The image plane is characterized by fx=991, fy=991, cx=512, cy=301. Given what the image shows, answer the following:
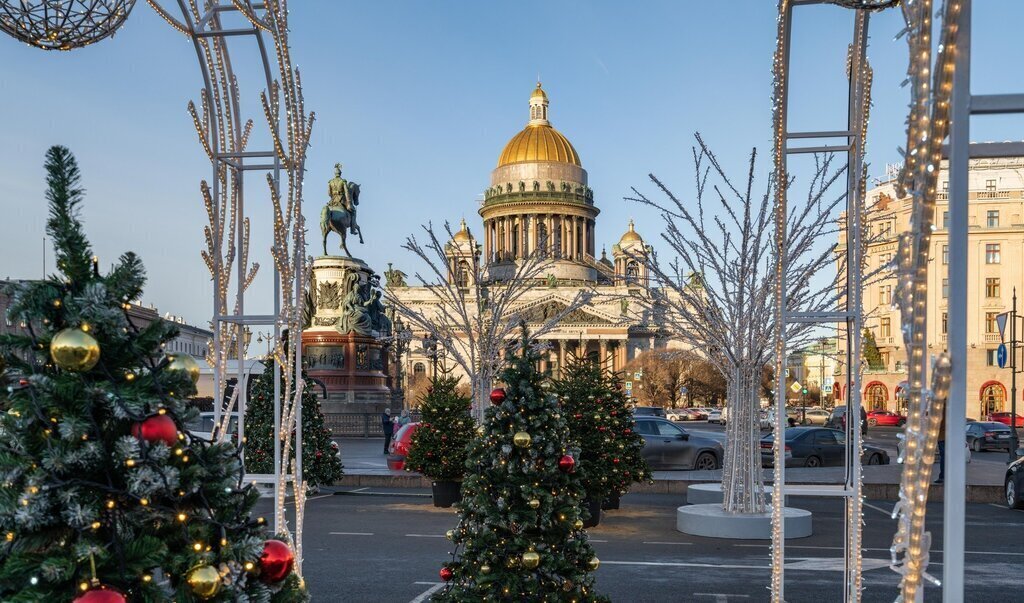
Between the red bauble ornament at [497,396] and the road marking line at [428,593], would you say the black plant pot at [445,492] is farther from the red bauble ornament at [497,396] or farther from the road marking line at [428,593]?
the red bauble ornament at [497,396]

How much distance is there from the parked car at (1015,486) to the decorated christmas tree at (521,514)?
1229cm

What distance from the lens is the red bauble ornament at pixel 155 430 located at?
9.57ft

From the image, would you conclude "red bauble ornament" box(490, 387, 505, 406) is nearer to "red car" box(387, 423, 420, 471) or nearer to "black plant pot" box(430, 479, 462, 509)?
"black plant pot" box(430, 479, 462, 509)

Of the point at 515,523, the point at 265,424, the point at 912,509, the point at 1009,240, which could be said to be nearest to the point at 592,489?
the point at 265,424

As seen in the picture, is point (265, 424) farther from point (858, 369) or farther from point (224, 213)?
point (858, 369)

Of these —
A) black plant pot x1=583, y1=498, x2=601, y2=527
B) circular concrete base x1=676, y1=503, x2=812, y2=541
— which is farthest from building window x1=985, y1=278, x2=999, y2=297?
black plant pot x1=583, y1=498, x2=601, y2=527

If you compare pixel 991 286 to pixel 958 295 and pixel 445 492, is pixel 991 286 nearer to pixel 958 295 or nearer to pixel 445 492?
pixel 445 492

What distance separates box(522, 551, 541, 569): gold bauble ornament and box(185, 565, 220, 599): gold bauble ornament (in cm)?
351

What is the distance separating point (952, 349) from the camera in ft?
8.08

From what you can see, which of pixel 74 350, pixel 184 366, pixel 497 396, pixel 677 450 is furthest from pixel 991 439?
pixel 74 350

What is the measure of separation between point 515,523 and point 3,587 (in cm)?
385

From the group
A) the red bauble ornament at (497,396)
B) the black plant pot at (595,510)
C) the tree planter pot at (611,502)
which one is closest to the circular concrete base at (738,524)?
the black plant pot at (595,510)

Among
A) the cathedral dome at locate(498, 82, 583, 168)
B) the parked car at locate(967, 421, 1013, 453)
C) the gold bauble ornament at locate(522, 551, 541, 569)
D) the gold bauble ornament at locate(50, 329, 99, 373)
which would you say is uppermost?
the cathedral dome at locate(498, 82, 583, 168)

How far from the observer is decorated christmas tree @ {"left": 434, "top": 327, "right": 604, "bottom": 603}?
6262 mm
